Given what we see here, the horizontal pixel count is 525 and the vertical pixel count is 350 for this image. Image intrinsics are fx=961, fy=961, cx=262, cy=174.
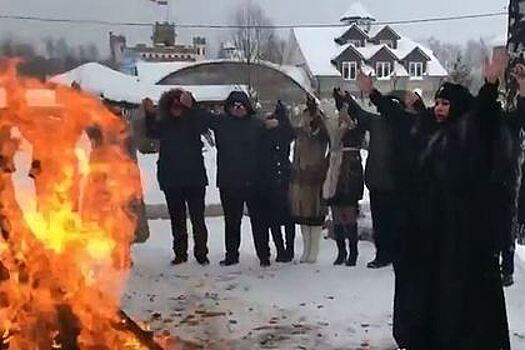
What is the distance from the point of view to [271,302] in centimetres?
694

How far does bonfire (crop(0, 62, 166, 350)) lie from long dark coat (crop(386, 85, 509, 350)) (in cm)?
149

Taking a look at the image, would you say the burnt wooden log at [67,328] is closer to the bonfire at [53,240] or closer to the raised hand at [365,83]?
the bonfire at [53,240]

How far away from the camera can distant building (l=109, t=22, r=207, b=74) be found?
1290 cm

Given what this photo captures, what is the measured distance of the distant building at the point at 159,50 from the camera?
42.3 ft

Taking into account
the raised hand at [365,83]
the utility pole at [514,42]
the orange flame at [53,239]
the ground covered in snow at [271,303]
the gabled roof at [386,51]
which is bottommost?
the ground covered in snow at [271,303]

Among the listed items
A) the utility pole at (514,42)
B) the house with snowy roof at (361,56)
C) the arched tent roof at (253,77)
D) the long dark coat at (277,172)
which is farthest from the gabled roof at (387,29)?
the utility pole at (514,42)

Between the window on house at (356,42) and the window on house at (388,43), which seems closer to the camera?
the window on house at (356,42)

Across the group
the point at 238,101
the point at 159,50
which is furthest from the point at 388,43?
the point at 238,101

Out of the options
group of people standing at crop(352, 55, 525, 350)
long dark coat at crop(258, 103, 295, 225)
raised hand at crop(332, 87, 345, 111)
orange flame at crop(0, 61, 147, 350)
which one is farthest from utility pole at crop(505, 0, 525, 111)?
orange flame at crop(0, 61, 147, 350)

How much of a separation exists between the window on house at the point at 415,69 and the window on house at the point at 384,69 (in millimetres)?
644

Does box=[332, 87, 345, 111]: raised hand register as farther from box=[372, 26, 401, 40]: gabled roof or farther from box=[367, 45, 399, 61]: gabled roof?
box=[372, 26, 401, 40]: gabled roof

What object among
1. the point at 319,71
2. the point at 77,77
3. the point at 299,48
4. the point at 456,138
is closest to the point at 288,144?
the point at 77,77

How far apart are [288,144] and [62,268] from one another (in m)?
3.98

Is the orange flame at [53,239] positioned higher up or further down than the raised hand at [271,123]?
further down
